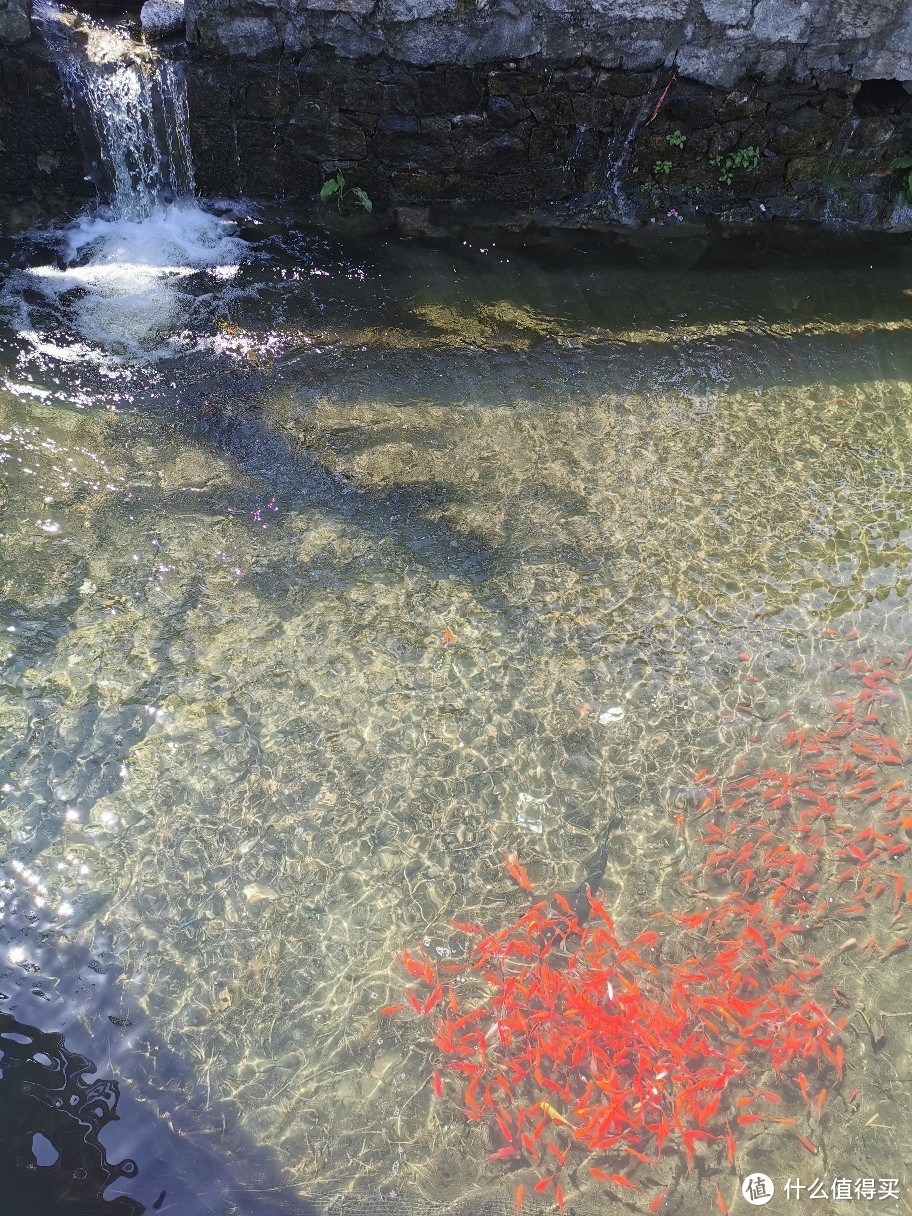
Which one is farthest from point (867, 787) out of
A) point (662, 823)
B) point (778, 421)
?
point (778, 421)

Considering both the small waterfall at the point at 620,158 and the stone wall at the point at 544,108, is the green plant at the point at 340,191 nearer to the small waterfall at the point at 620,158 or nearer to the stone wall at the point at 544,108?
the stone wall at the point at 544,108

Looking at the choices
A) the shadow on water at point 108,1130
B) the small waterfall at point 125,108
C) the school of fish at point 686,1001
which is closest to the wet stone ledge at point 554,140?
the small waterfall at point 125,108

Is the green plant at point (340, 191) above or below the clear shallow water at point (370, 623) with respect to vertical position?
above

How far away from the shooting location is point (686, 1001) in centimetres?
305

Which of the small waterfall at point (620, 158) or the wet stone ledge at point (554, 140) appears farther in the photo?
the small waterfall at point (620, 158)

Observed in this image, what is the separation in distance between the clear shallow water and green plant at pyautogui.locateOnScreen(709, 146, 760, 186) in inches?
42.2

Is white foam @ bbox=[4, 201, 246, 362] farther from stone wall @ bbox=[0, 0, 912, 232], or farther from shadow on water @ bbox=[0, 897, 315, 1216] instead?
shadow on water @ bbox=[0, 897, 315, 1216]

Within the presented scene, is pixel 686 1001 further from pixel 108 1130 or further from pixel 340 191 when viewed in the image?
pixel 340 191

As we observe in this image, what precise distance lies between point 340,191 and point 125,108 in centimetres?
148

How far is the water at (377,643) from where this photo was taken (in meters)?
2.82

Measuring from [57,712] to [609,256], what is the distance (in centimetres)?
498

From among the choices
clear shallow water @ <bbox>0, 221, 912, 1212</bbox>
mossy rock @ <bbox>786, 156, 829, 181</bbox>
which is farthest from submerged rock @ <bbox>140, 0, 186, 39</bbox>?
mossy rock @ <bbox>786, 156, 829, 181</bbox>

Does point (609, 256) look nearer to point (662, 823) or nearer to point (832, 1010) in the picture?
point (662, 823)

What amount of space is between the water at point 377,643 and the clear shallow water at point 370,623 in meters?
0.02
